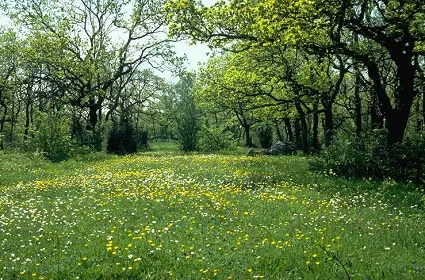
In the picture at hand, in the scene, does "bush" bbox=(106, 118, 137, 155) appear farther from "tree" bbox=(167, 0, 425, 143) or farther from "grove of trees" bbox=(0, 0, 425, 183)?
"tree" bbox=(167, 0, 425, 143)

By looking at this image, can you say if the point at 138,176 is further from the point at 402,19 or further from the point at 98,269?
the point at 402,19

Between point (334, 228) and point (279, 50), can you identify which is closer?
point (334, 228)

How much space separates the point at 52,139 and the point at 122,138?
934cm

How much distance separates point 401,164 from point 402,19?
18.0ft

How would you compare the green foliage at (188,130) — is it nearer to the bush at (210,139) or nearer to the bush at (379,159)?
the bush at (210,139)

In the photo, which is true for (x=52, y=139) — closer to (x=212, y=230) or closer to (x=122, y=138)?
(x=122, y=138)

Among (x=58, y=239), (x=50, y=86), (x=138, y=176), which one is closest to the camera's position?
(x=58, y=239)

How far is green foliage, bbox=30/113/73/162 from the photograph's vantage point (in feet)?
93.5

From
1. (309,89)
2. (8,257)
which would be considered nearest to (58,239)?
(8,257)

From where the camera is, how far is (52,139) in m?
28.8

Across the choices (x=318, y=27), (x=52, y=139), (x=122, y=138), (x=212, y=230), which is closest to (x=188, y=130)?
(x=122, y=138)

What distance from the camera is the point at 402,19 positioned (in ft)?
50.9

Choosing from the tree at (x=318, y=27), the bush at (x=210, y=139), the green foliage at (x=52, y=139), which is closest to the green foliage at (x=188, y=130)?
the bush at (x=210, y=139)

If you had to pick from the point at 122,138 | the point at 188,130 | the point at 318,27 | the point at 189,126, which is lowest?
the point at 122,138
